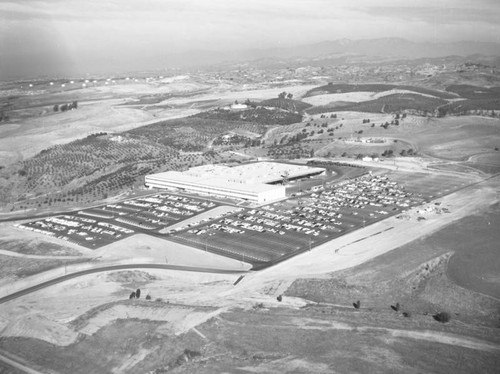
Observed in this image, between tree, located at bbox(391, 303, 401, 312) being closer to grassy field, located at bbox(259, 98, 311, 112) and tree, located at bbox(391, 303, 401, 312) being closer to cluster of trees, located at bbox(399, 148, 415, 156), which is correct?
cluster of trees, located at bbox(399, 148, 415, 156)

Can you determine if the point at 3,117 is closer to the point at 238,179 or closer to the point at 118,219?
the point at 238,179

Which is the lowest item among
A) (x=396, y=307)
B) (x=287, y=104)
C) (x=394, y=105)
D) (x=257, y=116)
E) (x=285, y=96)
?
(x=396, y=307)

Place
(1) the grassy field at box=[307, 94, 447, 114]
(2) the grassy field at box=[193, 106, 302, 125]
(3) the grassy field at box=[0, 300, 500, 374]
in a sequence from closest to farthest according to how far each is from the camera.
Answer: (3) the grassy field at box=[0, 300, 500, 374] < (2) the grassy field at box=[193, 106, 302, 125] < (1) the grassy field at box=[307, 94, 447, 114]

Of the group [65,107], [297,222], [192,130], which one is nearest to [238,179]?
[297,222]

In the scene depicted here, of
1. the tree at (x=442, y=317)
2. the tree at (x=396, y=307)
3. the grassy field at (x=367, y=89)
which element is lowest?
the tree at (x=396, y=307)

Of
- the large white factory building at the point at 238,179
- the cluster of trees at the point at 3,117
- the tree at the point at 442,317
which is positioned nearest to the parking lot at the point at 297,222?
the large white factory building at the point at 238,179

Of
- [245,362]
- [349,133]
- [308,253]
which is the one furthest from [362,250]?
[349,133]

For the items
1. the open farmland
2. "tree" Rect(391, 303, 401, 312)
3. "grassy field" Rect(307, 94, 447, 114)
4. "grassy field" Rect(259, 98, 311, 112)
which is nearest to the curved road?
"tree" Rect(391, 303, 401, 312)

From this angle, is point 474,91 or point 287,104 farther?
point 474,91

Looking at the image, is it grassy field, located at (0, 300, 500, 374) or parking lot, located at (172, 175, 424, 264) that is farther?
parking lot, located at (172, 175, 424, 264)

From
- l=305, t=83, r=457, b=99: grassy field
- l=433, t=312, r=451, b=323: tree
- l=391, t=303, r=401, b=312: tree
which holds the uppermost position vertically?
l=305, t=83, r=457, b=99: grassy field

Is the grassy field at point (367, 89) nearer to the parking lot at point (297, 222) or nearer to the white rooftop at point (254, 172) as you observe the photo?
the white rooftop at point (254, 172)

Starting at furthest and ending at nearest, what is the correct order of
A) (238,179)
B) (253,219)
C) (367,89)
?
(367,89), (238,179), (253,219)
